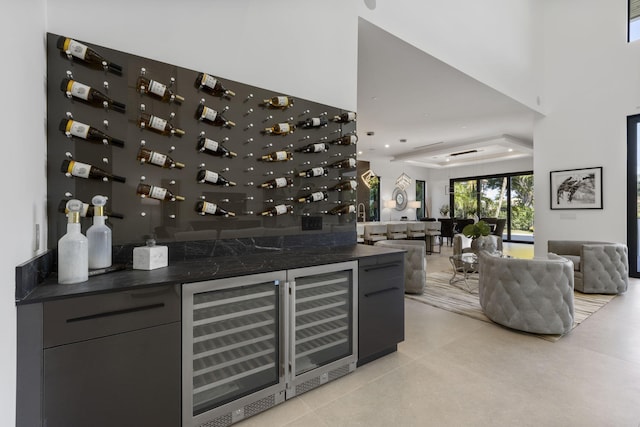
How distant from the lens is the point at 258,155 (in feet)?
7.85

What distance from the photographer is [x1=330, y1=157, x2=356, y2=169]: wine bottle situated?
287 centimetres

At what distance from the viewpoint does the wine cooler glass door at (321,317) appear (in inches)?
74.5

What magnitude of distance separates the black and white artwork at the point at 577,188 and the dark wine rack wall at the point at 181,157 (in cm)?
527

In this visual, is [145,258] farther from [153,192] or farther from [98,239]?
[153,192]

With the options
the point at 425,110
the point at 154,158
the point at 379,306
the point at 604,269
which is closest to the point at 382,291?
the point at 379,306

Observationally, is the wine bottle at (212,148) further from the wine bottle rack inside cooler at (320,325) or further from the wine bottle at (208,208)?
the wine bottle rack inside cooler at (320,325)

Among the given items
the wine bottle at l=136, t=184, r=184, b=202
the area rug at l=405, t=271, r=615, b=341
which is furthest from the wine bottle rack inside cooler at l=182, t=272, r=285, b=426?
the area rug at l=405, t=271, r=615, b=341

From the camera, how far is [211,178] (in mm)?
2133

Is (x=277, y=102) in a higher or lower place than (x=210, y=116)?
higher

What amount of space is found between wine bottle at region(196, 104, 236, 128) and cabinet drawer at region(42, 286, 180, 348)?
125cm

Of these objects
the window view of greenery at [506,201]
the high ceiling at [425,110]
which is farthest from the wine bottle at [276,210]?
the window view of greenery at [506,201]

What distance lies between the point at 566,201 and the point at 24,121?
730 cm

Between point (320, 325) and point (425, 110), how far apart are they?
17.4 ft

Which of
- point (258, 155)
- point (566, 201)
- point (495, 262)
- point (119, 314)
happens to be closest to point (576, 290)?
point (566, 201)
